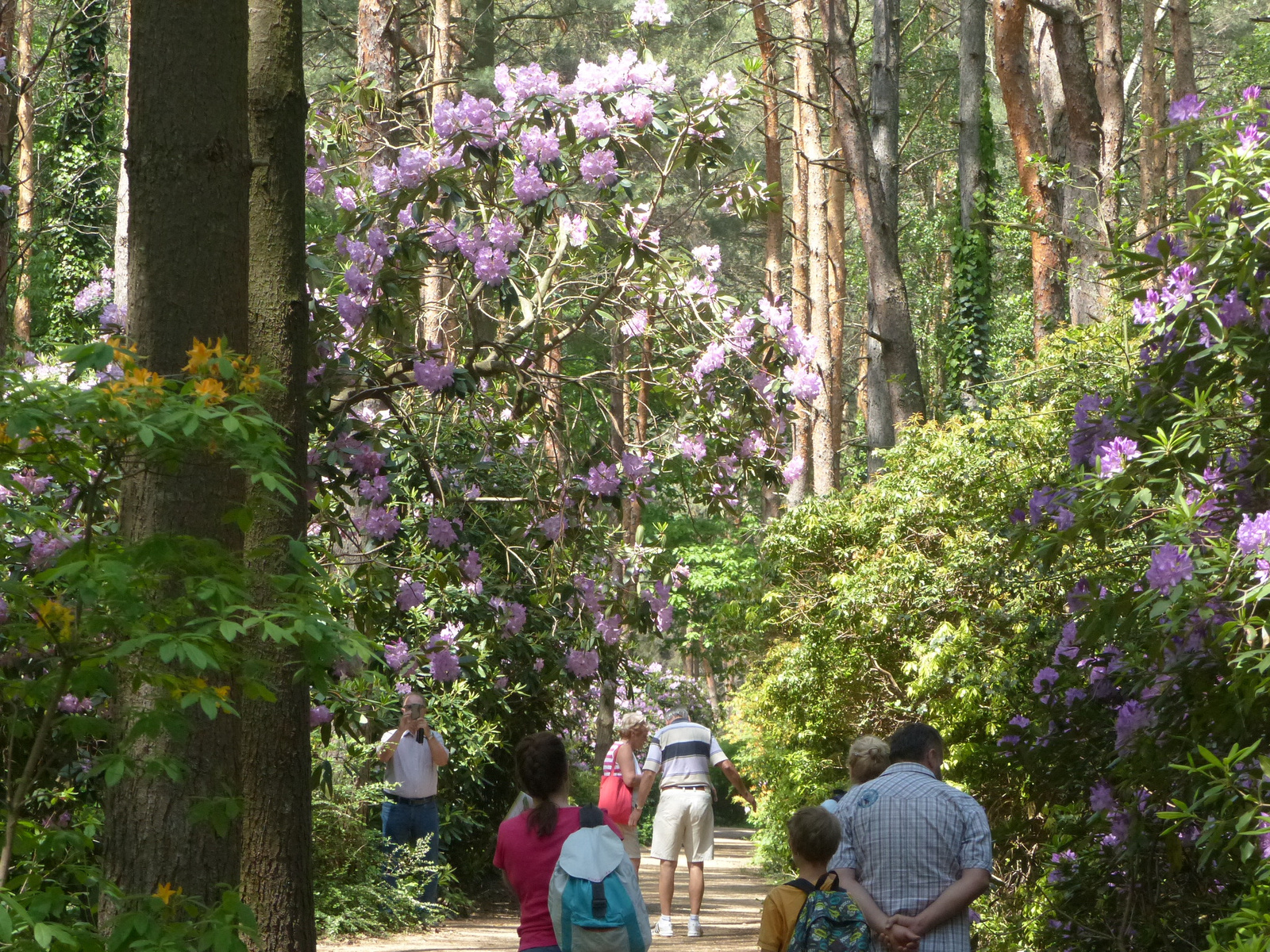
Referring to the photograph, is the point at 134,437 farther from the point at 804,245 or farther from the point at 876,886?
the point at 804,245

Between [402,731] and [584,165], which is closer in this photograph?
[584,165]

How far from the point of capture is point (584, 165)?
697 centimetres

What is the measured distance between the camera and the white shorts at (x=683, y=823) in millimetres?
9852

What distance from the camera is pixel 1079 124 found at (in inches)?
495

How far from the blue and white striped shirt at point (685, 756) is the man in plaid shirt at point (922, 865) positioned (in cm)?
557

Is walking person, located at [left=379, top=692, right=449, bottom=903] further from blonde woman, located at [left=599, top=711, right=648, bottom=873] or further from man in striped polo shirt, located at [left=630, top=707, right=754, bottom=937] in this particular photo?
man in striped polo shirt, located at [left=630, top=707, right=754, bottom=937]

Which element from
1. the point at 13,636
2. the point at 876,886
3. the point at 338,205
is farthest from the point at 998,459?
the point at 13,636

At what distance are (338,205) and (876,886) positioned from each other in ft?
16.0

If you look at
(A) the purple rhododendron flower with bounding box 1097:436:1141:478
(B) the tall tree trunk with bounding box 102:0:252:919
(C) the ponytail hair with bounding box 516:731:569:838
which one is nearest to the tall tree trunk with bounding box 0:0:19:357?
(B) the tall tree trunk with bounding box 102:0:252:919

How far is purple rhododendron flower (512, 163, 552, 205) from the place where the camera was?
669cm

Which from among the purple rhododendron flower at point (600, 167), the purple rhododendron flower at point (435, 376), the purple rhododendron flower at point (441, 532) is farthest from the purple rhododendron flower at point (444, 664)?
the purple rhododendron flower at point (600, 167)

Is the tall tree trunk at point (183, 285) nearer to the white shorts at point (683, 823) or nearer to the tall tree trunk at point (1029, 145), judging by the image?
the white shorts at point (683, 823)

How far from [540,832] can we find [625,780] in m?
4.77

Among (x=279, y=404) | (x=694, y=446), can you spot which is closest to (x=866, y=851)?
(x=279, y=404)
